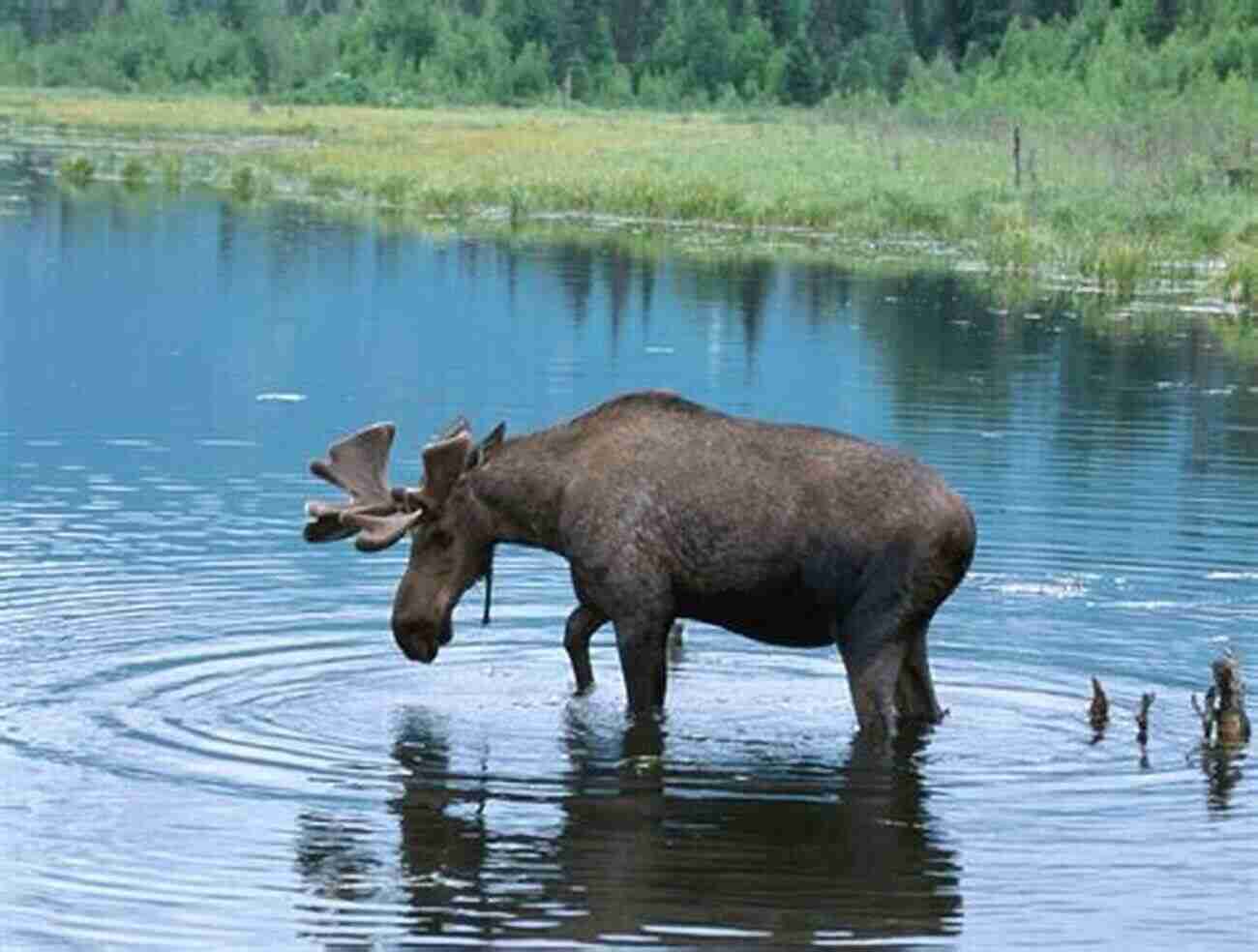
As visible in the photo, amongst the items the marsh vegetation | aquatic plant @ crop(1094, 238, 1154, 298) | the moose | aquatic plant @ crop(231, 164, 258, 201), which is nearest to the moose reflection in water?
the moose

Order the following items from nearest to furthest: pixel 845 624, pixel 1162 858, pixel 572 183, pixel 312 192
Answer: pixel 1162 858
pixel 845 624
pixel 572 183
pixel 312 192

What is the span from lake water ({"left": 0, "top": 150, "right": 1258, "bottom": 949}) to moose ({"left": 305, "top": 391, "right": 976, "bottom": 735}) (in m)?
0.47

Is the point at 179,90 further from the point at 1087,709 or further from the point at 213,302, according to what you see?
the point at 1087,709

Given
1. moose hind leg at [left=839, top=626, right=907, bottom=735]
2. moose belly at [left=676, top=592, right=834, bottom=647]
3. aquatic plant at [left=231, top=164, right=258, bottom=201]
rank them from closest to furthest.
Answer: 1. moose hind leg at [left=839, top=626, right=907, bottom=735]
2. moose belly at [left=676, top=592, right=834, bottom=647]
3. aquatic plant at [left=231, top=164, right=258, bottom=201]

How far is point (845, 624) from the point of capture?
1534 centimetres

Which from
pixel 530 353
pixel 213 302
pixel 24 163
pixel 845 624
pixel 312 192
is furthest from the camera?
pixel 24 163

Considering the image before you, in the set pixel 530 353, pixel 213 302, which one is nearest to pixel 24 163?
pixel 213 302

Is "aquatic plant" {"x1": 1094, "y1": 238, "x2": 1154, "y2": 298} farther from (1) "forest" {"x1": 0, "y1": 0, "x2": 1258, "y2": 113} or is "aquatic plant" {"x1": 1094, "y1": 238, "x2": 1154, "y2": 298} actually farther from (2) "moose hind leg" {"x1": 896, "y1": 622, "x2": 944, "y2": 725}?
(1) "forest" {"x1": 0, "y1": 0, "x2": 1258, "y2": 113}

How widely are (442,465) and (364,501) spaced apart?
458 millimetres

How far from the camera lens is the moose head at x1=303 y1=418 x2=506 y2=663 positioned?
16156mm

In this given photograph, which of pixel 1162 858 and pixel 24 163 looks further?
pixel 24 163

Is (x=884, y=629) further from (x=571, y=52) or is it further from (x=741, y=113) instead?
(x=571, y=52)

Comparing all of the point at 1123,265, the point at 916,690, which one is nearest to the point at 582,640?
the point at 916,690

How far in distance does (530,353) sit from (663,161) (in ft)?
115
